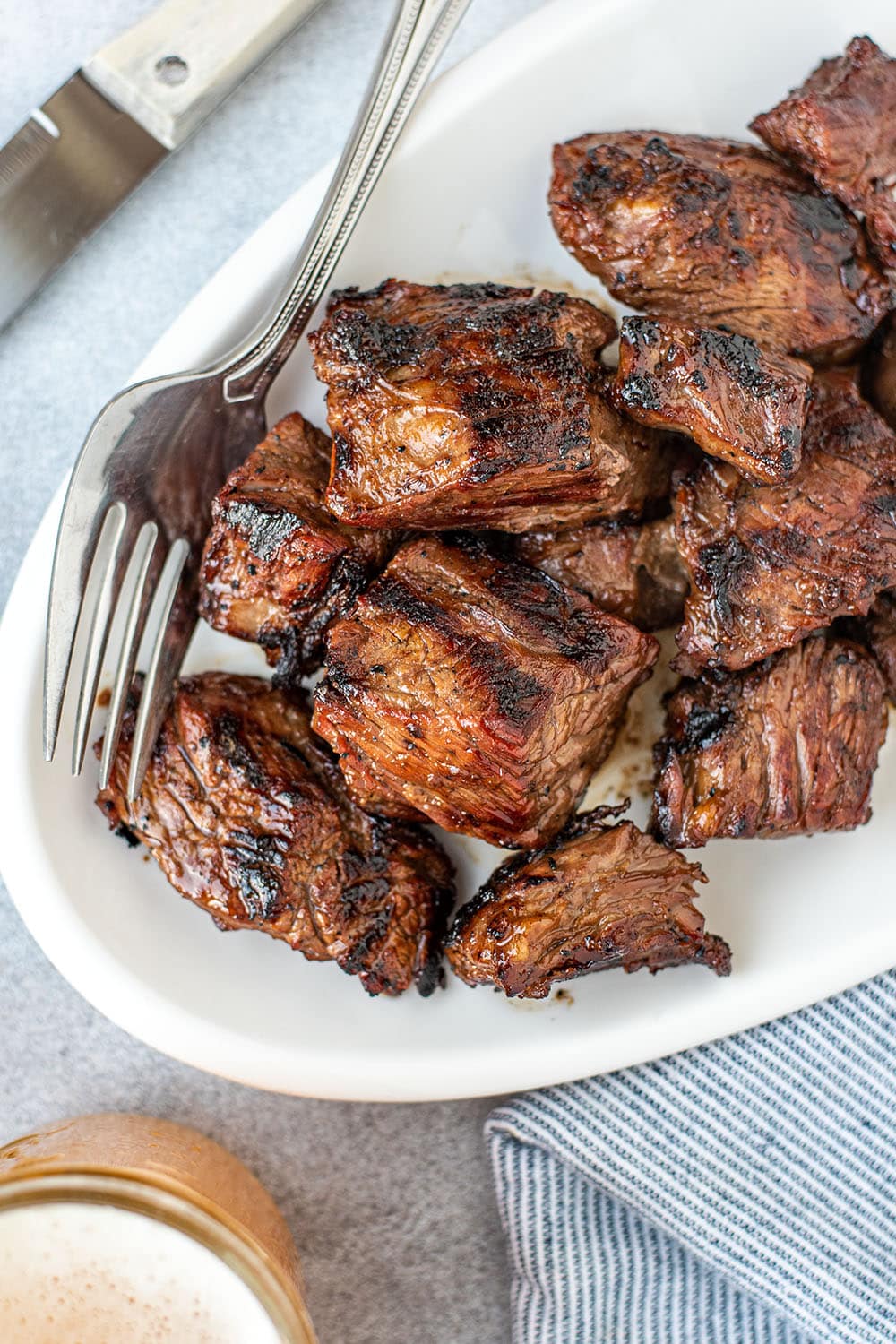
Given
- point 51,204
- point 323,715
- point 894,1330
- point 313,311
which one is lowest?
point 894,1330

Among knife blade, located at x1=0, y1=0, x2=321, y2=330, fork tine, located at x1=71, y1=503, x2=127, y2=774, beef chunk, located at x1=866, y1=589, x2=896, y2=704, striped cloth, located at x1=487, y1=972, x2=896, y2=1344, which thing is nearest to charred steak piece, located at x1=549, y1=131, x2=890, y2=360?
beef chunk, located at x1=866, y1=589, x2=896, y2=704

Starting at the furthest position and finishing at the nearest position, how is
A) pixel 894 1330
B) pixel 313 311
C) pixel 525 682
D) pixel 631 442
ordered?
pixel 894 1330, pixel 313 311, pixel 631 442, pixel 525 682

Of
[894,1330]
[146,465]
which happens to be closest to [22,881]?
[146,465]

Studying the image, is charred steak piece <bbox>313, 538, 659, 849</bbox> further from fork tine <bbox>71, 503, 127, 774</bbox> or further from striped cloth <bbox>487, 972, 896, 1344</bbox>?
striped cloth <bbox>487, 972, 896, 1344</bbox>

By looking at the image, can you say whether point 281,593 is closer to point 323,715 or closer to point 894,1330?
point 323,715

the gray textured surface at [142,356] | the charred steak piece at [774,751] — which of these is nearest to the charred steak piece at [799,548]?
the charred steak piece at [774,751]

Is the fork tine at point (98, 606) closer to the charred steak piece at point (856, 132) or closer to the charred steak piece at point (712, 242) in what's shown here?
the charred steak piece at point (712, 242)
